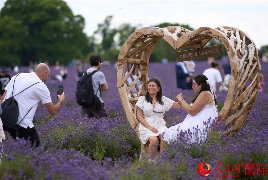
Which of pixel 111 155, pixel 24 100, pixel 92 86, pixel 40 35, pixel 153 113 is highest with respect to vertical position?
pixel 40 35

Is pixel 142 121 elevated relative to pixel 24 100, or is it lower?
lower

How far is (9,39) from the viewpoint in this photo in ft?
131

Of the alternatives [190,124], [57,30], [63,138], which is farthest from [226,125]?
[57,30]

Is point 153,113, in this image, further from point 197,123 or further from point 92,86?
point 92,86

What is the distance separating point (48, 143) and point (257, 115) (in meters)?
3.25

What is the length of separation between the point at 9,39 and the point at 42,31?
17.4 feet

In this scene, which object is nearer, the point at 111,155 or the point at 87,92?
the point at 111,155

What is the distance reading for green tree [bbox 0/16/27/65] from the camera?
128ft

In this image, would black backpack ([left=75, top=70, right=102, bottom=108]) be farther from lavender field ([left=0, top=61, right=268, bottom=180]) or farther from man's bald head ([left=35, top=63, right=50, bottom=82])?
man's bald head ([left=35, top=63, right=50, bottom=82])

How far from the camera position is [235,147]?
4.04 metres

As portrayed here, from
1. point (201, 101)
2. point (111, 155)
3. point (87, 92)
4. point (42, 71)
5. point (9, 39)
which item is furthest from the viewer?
point (9, 39)

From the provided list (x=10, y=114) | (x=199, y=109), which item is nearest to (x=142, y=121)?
(x=199, y=109)

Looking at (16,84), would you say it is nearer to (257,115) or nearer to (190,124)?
(190,124)

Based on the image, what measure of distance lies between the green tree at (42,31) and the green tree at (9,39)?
1233mm
